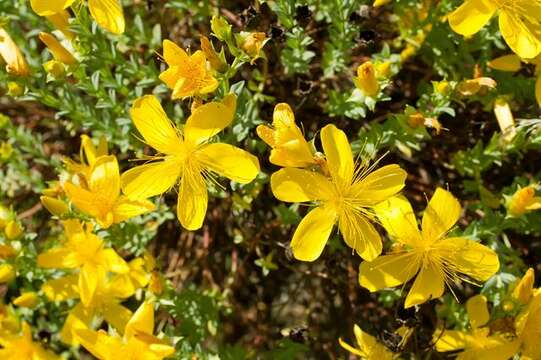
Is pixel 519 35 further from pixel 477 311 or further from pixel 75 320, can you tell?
pixel 75 320

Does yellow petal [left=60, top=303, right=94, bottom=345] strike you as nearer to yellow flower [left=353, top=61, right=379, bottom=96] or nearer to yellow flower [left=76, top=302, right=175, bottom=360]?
yellow flower [left=76, top=302, right=175, bottom=360]

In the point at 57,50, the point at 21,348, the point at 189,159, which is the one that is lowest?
the point at 21,348

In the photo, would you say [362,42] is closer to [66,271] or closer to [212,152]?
[212,152]

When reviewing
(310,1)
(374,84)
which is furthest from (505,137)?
(310,1)

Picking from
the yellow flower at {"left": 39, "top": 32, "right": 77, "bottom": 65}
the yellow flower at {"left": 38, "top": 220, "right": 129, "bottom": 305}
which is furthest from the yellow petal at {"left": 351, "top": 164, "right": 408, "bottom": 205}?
the yellow flower at {"left": 39, "top": 32, "right": 77, "bottom": 65}

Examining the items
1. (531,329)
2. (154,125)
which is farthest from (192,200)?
(531,329)
